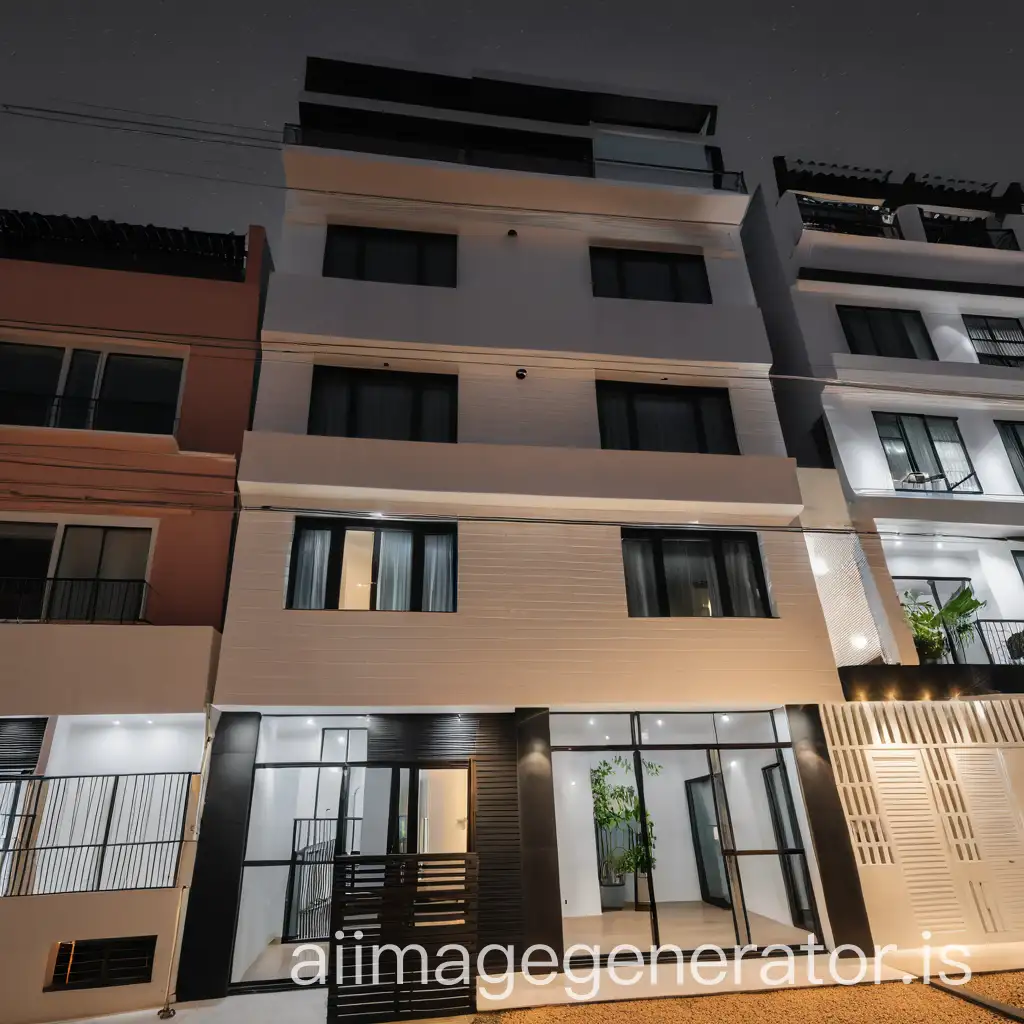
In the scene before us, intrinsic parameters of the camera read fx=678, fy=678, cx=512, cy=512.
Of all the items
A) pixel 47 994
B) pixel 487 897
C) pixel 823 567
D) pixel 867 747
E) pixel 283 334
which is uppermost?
pixel 283 334

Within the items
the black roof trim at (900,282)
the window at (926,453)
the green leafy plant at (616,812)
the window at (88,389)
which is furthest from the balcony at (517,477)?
the black roof trim at (900,282)

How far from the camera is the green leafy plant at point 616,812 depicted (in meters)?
10.4

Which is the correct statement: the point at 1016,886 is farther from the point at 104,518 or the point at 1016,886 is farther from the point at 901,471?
the point at 104,518

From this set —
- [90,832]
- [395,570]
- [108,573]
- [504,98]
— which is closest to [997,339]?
[504,98]

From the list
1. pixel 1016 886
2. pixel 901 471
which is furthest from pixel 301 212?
pixel 1016 886

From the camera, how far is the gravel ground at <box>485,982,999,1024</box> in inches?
257

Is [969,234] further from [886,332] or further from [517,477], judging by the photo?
[517,477]

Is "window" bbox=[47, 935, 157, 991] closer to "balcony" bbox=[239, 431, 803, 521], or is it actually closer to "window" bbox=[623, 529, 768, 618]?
"balcony" bbox=[239, 431, 803, 521]

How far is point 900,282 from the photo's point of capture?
14.6 meters

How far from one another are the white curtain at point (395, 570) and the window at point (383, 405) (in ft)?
5.63

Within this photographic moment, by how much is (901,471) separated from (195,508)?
12658 mm

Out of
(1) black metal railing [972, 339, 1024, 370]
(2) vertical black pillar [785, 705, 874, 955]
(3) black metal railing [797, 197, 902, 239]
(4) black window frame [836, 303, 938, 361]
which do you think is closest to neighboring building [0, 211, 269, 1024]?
(2) vertical black pillar [785, 705, 874, 955]

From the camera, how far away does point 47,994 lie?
737 cm

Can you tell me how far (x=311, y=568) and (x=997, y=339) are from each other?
15299 millimetres
